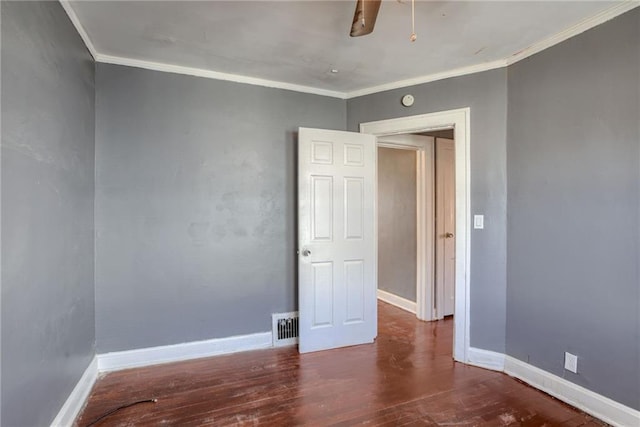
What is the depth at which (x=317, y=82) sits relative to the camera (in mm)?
3158

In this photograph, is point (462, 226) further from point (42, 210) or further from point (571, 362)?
point (42, 210)

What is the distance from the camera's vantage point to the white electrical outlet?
2.21 m

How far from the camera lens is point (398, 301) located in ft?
14.8

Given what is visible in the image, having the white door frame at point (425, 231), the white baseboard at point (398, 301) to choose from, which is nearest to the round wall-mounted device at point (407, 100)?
the white door frame at point (425, 231)

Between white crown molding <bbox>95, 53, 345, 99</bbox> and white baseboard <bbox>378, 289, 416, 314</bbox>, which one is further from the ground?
white crown molding <bbox>95, 53, 345, 99</bbox>

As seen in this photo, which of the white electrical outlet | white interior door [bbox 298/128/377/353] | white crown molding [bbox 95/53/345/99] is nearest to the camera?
the white electrical outlet

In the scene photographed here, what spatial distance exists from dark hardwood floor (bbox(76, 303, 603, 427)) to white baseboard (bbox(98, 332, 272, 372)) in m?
0.08

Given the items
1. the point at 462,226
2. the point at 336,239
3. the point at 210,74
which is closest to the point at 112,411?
the point at 336,239

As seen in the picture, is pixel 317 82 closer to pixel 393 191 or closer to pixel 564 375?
pixel 393 191

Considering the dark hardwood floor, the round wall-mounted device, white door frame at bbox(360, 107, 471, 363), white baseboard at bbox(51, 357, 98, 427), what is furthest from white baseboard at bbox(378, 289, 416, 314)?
white baseboard at bbox(51, 357, 98, 427)

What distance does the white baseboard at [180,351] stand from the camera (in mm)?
2680

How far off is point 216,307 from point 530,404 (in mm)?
2475

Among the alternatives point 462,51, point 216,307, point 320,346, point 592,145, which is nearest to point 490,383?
point 320,346

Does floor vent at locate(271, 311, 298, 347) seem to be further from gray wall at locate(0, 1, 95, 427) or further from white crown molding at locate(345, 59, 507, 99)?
white crown molding at locate(345, 59, 507, 99)
